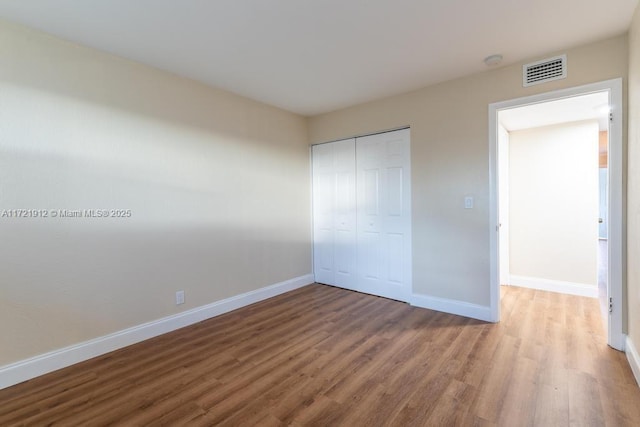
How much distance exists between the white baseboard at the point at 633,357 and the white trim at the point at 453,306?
953 millimetres

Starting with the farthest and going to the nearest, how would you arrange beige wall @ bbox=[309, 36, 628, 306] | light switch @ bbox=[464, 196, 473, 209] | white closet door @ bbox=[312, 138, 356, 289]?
white closet door @ bbox=[312, 138, 356, 289] < light switch @ bbox=[464, 196, 473, 209] < beige wall @ bbox=[309, 36, 628, 306]

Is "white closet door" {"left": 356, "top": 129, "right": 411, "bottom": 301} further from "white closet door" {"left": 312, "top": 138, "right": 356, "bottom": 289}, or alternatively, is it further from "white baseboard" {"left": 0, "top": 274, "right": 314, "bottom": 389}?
"white baseboard" {"left": 0, "top": 274, "right": 314, "bottom": 389}

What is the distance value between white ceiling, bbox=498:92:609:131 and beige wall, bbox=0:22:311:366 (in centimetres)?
310

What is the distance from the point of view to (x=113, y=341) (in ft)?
8.21

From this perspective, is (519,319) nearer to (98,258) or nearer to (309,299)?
(309,299)

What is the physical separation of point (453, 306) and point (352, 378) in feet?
5.54

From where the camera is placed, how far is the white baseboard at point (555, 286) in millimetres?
3720

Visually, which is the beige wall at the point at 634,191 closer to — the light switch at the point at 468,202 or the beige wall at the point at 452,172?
the beige wall at the point at 452,172

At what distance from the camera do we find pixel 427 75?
9.92ft

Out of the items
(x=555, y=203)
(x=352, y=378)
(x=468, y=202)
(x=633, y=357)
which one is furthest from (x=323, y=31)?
(x=555, y=203)

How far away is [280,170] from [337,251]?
1.45 meters

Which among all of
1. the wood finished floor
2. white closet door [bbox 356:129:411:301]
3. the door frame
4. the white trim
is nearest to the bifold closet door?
white closet door [bbox 356:129:411:301]

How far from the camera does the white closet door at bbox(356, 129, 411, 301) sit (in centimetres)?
359
